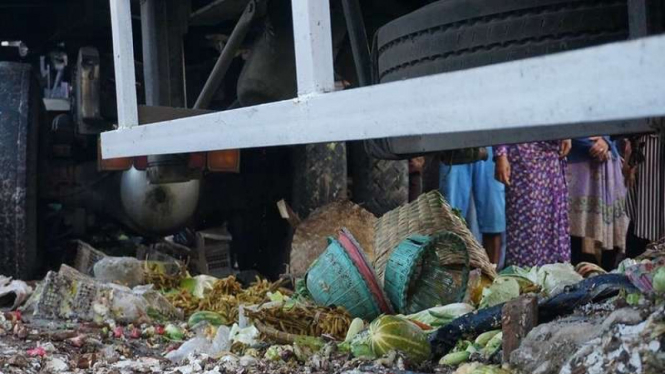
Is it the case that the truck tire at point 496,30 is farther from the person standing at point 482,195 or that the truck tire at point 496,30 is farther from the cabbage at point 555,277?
the person standing at point 482,195

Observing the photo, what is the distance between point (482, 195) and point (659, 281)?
15.5 ft

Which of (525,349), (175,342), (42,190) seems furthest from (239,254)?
(525,349)

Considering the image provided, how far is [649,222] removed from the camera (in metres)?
7.97

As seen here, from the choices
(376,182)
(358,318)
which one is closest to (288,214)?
(376,182)

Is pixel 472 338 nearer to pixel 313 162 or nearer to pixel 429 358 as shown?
pixel 429 358

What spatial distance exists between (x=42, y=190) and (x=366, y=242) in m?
2.02

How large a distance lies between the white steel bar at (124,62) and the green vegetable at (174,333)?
1101mm

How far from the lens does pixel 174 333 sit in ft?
14.1

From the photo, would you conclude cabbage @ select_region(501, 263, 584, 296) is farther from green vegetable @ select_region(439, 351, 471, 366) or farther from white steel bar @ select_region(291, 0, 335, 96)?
white steel bar @ select_region(291, 0, 335, 96)

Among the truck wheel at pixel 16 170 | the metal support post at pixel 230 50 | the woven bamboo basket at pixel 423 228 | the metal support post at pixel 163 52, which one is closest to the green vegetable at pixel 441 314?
the woven bamboo basket at pixel 423 228

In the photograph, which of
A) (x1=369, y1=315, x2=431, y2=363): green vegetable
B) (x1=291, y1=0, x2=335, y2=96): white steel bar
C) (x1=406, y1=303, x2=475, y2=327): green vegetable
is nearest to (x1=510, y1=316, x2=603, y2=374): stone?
(x1=369, y1=315, x2=431, y2=363): green vegetable

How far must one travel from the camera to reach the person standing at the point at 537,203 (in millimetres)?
7191

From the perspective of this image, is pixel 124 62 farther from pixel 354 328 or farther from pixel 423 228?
pixel 423 228

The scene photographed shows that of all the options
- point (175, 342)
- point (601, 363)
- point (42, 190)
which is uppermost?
point (42, 190)
